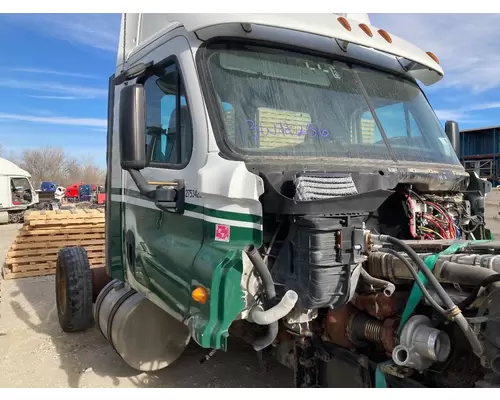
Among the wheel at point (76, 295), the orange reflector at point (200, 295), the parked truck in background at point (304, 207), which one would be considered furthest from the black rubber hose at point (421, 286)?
the wheel at point (76, 295)

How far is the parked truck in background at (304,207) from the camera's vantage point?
7.80 ft

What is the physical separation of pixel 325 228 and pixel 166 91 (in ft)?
5.76

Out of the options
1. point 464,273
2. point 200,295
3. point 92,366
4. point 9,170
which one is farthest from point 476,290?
point 9,170

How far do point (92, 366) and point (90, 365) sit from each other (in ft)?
0.14

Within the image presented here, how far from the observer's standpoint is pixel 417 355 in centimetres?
222

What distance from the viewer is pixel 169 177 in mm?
3305

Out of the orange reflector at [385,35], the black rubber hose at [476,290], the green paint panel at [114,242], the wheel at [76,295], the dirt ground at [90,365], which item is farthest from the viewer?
the wheel at [76,295]

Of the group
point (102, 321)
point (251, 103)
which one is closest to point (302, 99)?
point (251, 103)

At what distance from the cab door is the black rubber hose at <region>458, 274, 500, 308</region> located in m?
1.54

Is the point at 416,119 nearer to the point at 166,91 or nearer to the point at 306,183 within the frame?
the point at 306,183

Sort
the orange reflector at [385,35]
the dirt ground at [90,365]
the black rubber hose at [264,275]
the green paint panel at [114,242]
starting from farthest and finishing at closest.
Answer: the green paint panel at [114,242] < the dirt ground at [90,365] < the orange reflector at [385,35] < the black rubber hose at [264,275]

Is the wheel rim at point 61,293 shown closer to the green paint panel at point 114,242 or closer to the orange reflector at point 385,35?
the green paint panel at point 114,242

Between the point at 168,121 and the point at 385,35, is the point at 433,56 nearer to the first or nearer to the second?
the point at 385,35

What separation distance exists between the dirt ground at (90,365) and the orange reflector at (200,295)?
1.67m
